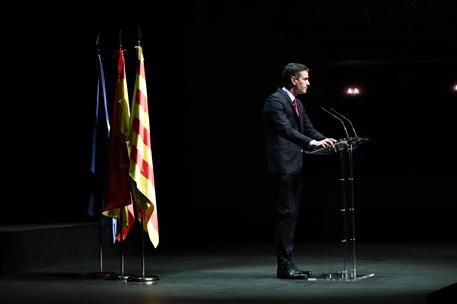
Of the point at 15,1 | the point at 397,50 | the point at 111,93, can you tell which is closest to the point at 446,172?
the point at 397,50

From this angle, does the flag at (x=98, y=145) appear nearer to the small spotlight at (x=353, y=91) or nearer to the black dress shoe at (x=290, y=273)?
the black dress shoe at (x=290, y=273)

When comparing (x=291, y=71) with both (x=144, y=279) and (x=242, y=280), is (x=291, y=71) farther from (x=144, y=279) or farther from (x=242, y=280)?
(x=144, y=279)

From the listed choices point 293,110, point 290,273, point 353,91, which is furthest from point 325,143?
point 353,91

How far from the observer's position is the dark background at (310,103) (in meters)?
12.8

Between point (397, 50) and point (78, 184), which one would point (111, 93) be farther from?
point (397, 50)

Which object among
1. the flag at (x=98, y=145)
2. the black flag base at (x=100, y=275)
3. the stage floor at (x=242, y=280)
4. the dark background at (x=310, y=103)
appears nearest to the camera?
the stage floor at (x=242, y=280)

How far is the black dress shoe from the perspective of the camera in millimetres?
7684

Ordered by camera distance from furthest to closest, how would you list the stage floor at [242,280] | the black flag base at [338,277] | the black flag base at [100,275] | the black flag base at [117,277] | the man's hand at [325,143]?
the black flag base at [100,275] < the black flag base at [117,277] < the black flag base at [338,277] < the man's hand at [325,143] < the stage floor at [242,280]

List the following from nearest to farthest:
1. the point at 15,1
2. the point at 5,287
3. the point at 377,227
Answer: the point at 5,287 → the point at 15,1 → the point at 377,227

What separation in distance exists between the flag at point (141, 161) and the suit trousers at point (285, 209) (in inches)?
34.8

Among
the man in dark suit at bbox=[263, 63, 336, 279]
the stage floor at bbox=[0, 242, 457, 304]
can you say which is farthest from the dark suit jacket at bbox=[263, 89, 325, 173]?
the stage floor at bbox=[0, 242, 457, 304]

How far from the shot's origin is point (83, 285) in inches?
299

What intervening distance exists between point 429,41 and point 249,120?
235 centimetres

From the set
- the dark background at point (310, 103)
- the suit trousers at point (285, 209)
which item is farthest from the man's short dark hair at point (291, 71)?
the dark background at point (310, 103)
